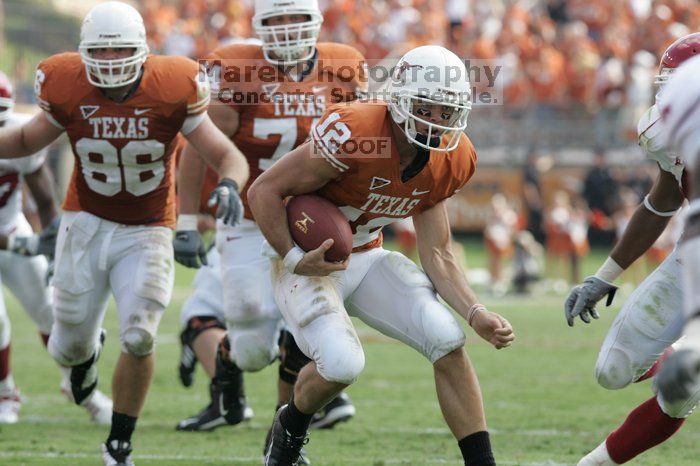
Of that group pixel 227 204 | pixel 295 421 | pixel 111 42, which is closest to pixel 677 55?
pixel 227 204

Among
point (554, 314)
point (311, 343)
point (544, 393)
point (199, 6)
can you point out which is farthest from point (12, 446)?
point (199, 6)

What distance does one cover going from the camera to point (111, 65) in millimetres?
4430

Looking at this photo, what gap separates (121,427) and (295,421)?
0.89 m

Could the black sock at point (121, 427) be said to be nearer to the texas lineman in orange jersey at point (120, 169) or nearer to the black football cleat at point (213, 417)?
the texas lineman in orange jersey at point (120, 169)

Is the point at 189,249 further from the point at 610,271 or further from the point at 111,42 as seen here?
the point at 610,271

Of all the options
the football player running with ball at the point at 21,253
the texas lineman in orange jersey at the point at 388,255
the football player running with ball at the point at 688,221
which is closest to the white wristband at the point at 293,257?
the texas lineman in orange jersey at the point at 388,255

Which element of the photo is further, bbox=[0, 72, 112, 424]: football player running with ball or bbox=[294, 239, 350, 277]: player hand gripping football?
bbox=[0, 72, 112, 424]: football player running with ball

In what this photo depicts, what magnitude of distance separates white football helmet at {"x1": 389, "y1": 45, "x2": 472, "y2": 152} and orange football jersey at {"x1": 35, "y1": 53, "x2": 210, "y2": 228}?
3.52 ft

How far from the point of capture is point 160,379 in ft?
22.8

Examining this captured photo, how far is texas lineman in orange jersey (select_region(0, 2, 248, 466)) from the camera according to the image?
14.7 feet

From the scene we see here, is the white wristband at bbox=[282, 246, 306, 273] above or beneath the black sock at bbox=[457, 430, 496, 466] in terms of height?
above

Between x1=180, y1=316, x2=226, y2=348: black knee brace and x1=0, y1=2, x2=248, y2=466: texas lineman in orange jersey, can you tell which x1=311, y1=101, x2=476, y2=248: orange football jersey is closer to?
x1=0, y1=2, x2=248, y2=466: texas lineman in orange jersey

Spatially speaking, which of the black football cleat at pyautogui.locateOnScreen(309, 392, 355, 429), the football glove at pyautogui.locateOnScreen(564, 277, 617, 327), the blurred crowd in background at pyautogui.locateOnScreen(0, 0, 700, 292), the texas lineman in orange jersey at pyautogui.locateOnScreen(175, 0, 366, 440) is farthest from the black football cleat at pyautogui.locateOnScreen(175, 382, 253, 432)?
the blurred crowd in background at pyautogui.locateOnScreen(0, 0, 700, 292)

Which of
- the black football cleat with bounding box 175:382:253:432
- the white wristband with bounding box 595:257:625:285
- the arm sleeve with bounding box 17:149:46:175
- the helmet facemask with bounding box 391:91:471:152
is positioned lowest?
the black football cleat with bounding box 175:382:253:432
